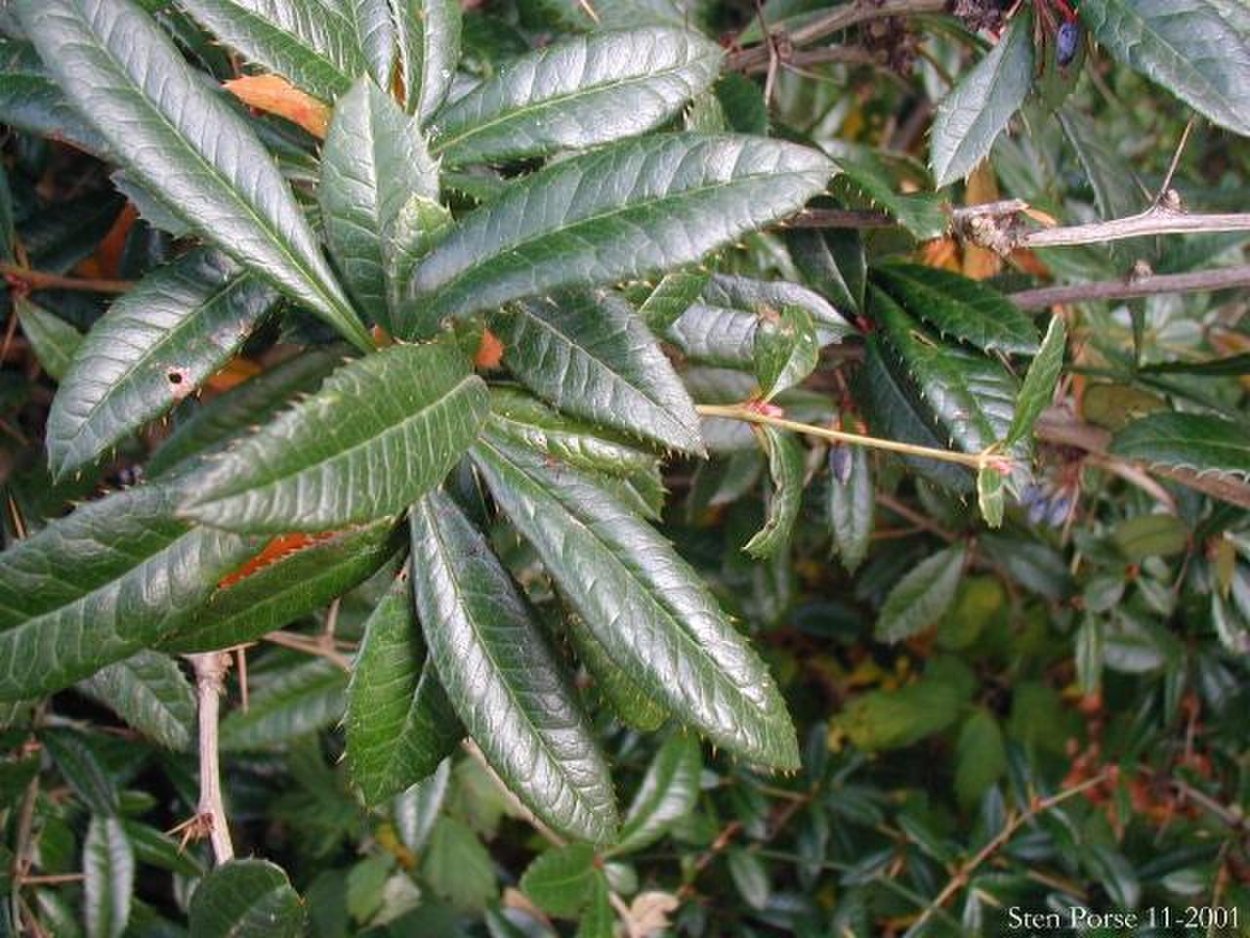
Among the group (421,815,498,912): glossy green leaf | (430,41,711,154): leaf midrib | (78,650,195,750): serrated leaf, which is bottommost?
(421,815,498,912): glossy green leaf

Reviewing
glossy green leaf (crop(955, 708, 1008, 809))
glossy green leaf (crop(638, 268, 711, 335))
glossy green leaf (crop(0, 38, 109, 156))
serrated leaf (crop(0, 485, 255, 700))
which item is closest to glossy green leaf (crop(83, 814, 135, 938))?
serrated leaf (crop(0, 485, 255, 700))

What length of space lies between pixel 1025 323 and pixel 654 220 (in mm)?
445

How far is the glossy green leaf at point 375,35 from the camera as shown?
2.61 feet

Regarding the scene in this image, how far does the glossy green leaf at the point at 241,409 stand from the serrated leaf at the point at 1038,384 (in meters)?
0.51

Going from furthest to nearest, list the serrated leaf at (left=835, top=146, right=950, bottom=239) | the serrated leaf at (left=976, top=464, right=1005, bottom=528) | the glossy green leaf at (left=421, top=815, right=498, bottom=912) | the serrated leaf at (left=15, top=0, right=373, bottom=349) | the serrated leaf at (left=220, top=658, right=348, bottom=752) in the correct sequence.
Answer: the glossy green leaf at (left=421, top=815, right=498, bottom=912) < the serrated leaf at (left=220, top=658, right=348, bottom=752) < the serrated leaf at (left=835, top=146, right=950, bottom=239) < the serrated leaf at (left=976, top=464, right=1005, bottom=528) < the serrated leaf at (left=15, top=0, right=373, bottom=349)

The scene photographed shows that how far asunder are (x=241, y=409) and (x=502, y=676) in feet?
0.98

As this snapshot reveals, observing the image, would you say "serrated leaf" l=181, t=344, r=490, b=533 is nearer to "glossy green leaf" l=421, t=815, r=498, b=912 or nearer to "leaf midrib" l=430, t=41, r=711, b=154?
"leaf midrib" l=430, t=41, r=711, b=154

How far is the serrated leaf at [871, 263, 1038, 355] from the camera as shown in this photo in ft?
3.14

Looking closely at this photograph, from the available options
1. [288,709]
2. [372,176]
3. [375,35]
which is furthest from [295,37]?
[288,709]

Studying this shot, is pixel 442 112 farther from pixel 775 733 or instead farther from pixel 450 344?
Answer: pixel 775 733

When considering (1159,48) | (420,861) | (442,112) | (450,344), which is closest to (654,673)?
(450,344)

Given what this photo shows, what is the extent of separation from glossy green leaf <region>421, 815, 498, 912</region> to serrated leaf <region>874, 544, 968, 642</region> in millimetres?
621

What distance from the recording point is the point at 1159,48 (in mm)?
819

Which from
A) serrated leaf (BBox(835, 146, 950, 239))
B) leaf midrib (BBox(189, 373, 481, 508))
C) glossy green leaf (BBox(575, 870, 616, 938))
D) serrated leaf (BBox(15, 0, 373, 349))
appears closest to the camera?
leaf midrib (BBox(189, 373, 481, 508))
